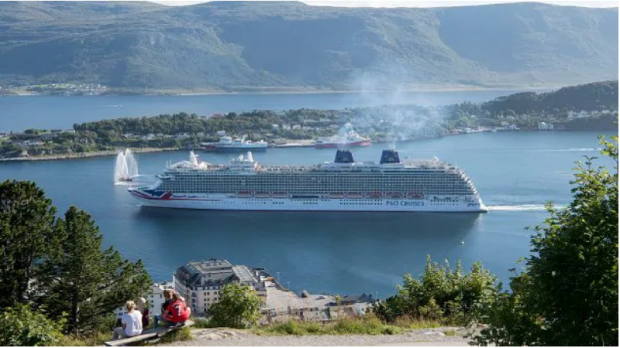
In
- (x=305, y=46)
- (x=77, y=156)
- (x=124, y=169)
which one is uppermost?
(x=305, y=46)

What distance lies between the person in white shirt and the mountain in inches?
1611

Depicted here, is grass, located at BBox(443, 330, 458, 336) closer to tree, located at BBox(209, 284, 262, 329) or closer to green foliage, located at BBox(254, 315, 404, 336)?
green foliage, located at BBox(254, 315, 404, 336)

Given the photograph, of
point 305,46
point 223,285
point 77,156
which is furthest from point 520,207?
point 305,46

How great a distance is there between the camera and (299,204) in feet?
42.2

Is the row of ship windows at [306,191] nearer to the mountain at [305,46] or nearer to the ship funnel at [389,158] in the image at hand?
the ship funnel at [389,158]

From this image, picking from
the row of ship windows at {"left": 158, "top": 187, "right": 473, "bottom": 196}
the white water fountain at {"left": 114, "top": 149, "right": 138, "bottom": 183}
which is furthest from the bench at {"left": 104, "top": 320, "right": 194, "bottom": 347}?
the white water fountain at {"left": 114, "top": 149, "right": 138, "bottom": 183}

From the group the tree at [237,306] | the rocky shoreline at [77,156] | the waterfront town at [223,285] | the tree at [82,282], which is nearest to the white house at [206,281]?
the waterfront town at [223,285]

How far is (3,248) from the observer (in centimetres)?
402

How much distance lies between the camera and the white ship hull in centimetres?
1268

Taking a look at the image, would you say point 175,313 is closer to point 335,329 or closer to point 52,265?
point 335,329

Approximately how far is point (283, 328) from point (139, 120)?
2072cm

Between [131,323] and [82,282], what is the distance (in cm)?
130

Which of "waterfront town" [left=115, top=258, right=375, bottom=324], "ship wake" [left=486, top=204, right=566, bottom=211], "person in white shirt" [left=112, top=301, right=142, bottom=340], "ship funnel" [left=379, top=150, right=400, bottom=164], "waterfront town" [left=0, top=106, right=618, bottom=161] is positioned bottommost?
"waterfront town" [left=115, top=258, right=375, bottom=324]

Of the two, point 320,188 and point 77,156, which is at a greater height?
point 77,156
